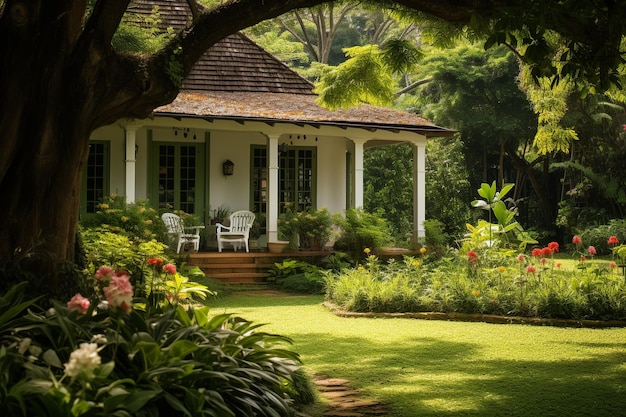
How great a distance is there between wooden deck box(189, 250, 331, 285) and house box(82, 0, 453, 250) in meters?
0.78

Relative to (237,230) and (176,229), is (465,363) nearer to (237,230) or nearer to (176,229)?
(176,229)

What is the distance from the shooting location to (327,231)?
17719 mm

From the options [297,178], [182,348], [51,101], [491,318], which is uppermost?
[297,178]

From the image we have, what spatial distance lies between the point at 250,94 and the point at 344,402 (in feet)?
45.7

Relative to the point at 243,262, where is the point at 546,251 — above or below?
above

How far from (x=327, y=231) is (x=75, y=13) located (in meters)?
11.2

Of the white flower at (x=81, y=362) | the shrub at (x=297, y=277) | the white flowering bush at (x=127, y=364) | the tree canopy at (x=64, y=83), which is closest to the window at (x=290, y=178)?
the shrub at (x=297, y=277)

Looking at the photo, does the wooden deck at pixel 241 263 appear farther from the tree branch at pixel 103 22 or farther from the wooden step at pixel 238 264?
the tree branch at pixel 103 22

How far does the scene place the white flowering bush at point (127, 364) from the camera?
3918mm

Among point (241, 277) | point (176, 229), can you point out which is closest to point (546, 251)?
point (241, 277)

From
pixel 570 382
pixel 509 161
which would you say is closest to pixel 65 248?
pixel 570 382

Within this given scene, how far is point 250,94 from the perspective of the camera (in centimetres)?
1969

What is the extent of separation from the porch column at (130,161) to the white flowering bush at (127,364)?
11.4m

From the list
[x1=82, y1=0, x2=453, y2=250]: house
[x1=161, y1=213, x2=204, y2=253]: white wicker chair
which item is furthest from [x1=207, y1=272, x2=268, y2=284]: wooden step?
[x1=82, y1=0, x2=453, y2=250]: house
